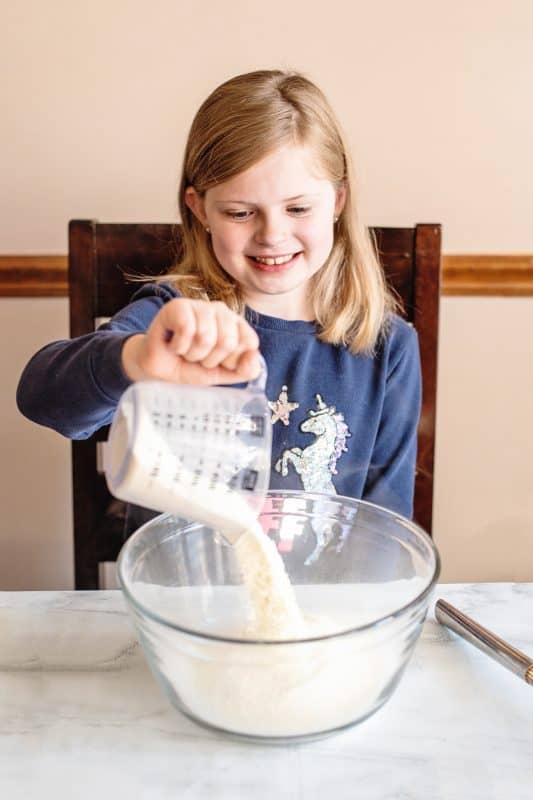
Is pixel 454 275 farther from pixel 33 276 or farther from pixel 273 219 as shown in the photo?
pixel 33 276

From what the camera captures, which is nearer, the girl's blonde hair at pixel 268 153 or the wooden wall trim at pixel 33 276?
the girl's blonde hair at pixel 268 153

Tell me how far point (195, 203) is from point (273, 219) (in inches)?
5.8

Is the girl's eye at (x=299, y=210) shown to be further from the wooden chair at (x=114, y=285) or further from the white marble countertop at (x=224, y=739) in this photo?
the white marble countertop at (x=224, y=739)

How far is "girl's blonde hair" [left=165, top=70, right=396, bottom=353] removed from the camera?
1.07m

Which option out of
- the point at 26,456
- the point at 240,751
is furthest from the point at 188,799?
the point at 26,456

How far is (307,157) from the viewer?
1.08m

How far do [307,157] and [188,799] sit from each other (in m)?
0.77

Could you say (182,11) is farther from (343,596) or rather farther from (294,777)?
(294,777)

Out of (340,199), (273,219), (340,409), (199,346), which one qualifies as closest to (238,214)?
(273,219)

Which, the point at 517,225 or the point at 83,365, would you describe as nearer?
the point at 83,365

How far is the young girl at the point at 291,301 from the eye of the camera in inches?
38.9

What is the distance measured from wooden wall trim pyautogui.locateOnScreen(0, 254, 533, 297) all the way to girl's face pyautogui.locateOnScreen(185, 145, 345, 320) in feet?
1.63

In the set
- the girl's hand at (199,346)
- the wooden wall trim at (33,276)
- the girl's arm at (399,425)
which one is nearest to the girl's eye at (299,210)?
the girl's arm at (399,425)

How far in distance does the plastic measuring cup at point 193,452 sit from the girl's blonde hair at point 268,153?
1.63 ft
